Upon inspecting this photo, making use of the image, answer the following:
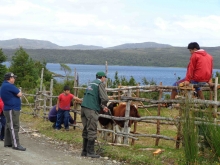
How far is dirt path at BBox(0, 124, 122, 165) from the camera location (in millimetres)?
7574

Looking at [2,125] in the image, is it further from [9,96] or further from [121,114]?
[121,114]

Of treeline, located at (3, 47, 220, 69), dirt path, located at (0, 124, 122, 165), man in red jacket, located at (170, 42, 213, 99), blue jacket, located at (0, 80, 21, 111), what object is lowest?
dirt path, located at (0, 124, 122, 165)

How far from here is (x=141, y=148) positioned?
8672mm

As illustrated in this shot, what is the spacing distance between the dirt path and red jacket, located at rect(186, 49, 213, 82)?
235cm

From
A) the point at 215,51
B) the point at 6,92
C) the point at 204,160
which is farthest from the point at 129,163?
the point at 215,51

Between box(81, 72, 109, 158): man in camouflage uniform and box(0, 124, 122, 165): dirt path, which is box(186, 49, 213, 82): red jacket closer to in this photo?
box(81, 72, 109, 158): man in camouflage uniform

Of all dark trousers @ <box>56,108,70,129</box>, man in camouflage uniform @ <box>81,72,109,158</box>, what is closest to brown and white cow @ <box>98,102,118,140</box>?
dark trousers @ <box>56,108,70,129</box>

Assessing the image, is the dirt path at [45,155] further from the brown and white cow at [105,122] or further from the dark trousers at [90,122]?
the brown and white cow at [105,122]

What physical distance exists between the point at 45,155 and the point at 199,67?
367 cm

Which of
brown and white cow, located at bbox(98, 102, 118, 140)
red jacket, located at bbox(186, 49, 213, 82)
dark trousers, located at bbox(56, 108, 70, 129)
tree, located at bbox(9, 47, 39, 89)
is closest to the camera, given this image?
red jacket, located at bbox(186, 49, 213, 82)

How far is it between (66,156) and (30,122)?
6958 millimetres

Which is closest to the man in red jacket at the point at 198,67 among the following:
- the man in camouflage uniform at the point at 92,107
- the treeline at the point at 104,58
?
the man in camouflage uniform at the point at 92,107

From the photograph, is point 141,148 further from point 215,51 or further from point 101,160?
point 215,51

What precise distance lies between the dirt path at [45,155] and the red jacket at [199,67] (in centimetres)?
235
